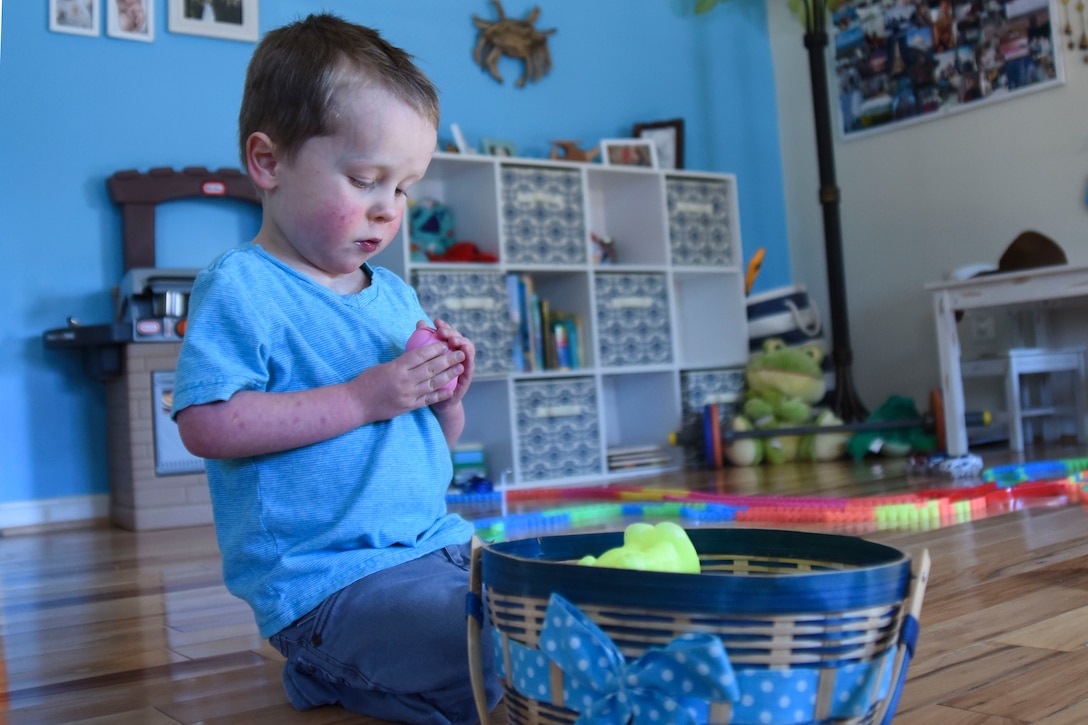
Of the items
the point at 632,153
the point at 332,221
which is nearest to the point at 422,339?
the point at 332,221

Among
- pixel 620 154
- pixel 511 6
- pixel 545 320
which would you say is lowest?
pixel 545 320

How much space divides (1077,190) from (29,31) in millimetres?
3312

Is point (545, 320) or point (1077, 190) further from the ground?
point (1077, 190)

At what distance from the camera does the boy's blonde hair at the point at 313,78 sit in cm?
94

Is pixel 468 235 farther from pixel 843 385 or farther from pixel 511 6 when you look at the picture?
pixel 843 385

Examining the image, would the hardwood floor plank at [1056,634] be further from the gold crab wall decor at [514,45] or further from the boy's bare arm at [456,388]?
the gold crab wall decor at [514,45]

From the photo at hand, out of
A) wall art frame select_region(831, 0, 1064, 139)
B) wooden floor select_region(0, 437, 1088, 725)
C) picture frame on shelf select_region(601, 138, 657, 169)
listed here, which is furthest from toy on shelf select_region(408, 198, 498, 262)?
wall art frame select_region(831, 0, 1064, 139)

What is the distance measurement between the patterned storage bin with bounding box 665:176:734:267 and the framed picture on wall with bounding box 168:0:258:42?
5.01ft

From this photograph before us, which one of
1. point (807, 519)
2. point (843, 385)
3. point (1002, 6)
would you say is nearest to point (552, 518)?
point (807, 519)

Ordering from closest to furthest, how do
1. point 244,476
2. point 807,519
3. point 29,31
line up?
point 244,476, point 807,519, point 29,31

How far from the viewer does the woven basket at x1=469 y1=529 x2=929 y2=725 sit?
562 millimetres

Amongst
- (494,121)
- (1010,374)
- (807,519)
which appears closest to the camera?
(807,519)

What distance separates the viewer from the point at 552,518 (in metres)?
2.29

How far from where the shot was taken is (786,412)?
Result: 3518mm
